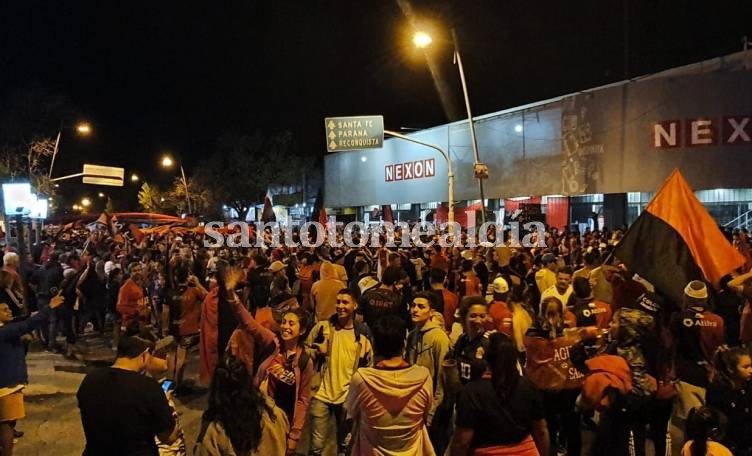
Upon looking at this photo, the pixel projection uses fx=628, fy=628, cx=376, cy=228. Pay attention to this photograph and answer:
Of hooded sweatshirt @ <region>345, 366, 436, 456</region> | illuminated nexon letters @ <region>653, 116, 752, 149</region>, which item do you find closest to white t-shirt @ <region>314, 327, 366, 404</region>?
hooded sweatshirt @ <region>345, 366, 436, 456</region>

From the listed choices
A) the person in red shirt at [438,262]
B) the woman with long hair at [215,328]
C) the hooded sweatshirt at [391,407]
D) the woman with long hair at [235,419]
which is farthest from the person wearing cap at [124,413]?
the person in red shirt at [438,262]

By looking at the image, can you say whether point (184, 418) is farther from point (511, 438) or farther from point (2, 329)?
point (511, 438)

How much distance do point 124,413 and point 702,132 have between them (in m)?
20.2

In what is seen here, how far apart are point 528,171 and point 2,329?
74.8ft

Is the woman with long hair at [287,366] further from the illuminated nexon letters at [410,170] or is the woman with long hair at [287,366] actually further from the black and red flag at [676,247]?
the illuminated nexon letters at [410,170]

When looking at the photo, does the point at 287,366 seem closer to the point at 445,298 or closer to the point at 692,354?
the point at 692,354

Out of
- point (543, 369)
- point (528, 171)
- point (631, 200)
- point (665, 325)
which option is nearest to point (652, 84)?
point (631, 200)

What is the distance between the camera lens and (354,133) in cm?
2255

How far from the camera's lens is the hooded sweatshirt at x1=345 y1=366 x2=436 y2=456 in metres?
3.50

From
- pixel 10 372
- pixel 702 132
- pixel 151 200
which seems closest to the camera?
pixel 10 372

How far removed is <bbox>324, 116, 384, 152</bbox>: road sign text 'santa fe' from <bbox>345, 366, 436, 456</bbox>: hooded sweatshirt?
19056 mm

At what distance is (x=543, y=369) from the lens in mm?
4910

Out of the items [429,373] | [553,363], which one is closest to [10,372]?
[429,373]

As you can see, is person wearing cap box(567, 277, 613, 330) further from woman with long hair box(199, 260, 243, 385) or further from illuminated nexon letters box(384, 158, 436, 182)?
illuminated nexon letters box(384, 158, 436, 182)
